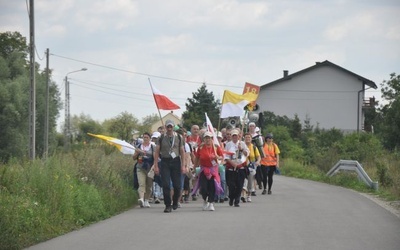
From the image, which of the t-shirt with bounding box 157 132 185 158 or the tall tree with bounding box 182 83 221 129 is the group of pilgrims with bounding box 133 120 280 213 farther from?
the tall tree with bounding box 182 83 221 129

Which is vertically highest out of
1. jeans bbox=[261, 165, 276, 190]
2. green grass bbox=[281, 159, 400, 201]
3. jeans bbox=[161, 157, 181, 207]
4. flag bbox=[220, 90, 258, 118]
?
flag bbox=[220, 90, 258, 118]

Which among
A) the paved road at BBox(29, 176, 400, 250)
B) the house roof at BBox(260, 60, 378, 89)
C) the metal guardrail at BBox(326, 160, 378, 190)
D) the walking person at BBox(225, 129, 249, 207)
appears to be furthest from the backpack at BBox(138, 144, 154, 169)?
the house roof at BBox(260, 60, 378, 89)

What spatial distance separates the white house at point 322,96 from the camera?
7950 centimetres

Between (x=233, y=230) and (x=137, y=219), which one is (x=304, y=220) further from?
(x=137, y=219)

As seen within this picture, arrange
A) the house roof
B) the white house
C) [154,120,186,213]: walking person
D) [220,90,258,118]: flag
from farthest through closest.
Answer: the white house, the house roof, [220,90,258,118]: flag, [154,120,186,213]: walking person

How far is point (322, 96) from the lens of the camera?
80812 millimetres

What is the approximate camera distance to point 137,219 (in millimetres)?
15070

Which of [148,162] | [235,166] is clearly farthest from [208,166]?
[148,162]

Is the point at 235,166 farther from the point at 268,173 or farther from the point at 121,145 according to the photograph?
the point at 268,173

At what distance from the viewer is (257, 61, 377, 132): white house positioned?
261ft

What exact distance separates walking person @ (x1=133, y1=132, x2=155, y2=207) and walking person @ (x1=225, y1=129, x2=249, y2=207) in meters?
1.85

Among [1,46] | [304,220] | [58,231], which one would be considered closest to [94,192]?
[58,231]

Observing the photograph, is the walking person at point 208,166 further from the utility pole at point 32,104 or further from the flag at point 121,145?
the utility pole at point 32,104

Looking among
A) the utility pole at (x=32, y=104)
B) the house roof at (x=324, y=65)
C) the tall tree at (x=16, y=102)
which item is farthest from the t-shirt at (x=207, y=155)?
the house roof at (x=324, y=65)
